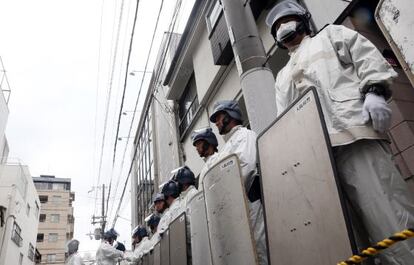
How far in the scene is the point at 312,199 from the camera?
5.65 ft

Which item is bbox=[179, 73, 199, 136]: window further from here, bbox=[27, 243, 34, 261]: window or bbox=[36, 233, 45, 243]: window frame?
bbox=[36, 233, 45, 243]: window frame

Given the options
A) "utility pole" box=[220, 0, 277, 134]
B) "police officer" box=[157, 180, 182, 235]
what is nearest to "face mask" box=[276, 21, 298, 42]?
"utility pole" box=[220, 0, 277, 134]

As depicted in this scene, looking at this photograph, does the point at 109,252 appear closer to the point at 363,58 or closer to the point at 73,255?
the point at 73,255

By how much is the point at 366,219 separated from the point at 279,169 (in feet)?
1.77

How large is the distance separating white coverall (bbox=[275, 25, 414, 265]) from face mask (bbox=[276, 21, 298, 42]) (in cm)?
25

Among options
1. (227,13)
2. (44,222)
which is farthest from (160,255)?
(44,222)

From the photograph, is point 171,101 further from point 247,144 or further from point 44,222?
point 44,222

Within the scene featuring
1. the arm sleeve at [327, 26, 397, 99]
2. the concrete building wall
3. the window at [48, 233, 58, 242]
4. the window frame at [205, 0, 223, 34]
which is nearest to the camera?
the arm sleeve at [327, 26, 397, 99]

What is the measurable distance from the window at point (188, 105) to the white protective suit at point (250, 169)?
6978 millimetres

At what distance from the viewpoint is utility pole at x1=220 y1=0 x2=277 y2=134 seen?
3.03 m

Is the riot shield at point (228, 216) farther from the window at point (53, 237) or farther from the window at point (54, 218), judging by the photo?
the window at point (54, 218)

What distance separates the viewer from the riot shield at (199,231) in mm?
3084

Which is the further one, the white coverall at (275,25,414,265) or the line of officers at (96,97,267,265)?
the line of officers at (96,97,267,265)

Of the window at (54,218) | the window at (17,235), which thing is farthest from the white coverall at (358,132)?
the window at (54,218)
